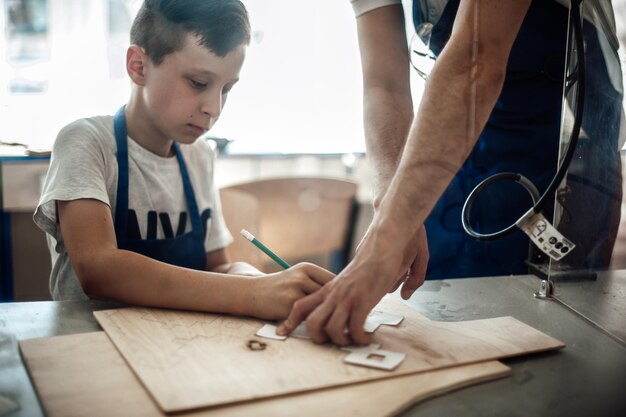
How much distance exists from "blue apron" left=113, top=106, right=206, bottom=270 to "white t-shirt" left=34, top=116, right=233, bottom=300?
10 mm

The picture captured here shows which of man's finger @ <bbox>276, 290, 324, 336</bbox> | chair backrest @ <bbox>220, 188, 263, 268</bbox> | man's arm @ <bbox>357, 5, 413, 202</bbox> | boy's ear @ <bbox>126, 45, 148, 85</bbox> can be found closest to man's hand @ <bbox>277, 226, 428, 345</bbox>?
man's finger @ <bbox>276, 290, 324, 336</bbox>

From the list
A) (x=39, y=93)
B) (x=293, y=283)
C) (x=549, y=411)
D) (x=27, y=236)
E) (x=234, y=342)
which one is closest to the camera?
(x=549, y=411)

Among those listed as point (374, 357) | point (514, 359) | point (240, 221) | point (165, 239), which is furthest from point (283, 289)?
point (240, 221)

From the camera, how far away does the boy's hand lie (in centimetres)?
74

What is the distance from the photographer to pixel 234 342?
2.17 ft

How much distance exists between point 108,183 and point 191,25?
305mm

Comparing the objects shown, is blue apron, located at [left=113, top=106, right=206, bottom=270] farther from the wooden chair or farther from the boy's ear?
the wooden chair

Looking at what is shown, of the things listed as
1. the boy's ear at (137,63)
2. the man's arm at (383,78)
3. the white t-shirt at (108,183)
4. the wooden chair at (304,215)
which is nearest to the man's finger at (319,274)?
the man's arm at (383,78)

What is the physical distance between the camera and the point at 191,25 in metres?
1.07

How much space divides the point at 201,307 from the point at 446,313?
1.02ft

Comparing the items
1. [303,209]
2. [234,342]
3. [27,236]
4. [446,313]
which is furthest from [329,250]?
[234,342]

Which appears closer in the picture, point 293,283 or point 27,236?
point 293,283

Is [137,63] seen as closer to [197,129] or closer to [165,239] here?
[197,129]

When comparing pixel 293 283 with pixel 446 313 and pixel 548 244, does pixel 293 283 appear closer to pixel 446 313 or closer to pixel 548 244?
pixel 446 313
